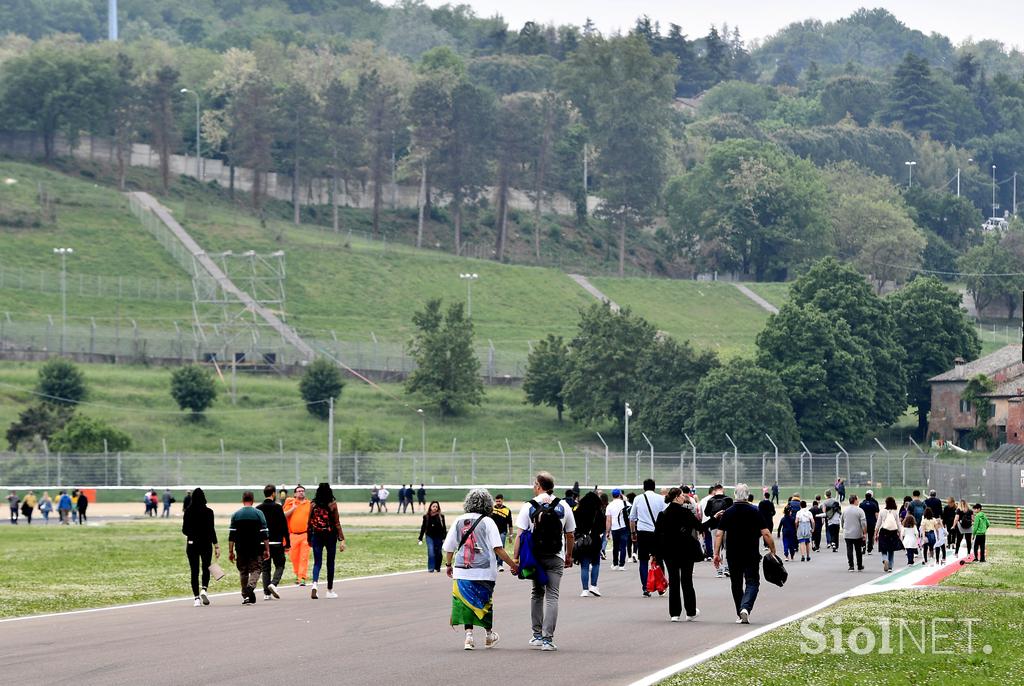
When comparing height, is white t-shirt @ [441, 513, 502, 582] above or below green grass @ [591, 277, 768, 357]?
below

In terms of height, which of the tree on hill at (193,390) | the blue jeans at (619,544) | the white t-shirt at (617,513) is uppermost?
the tree on hill at (193,390)

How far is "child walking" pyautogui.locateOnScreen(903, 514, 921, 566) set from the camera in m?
37.3

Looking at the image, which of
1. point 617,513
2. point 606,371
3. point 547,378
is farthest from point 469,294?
point 617,513

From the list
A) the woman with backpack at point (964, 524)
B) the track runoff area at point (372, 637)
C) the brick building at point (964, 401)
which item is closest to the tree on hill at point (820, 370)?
the brick building at point (964, 401)

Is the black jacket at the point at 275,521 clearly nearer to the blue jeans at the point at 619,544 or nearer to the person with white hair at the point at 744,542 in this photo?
the person with white hair at the point at 744,542

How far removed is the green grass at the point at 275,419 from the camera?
8844cm

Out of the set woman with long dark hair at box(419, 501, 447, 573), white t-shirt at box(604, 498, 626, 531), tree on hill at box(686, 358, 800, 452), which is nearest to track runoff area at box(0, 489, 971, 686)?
woman with long dark hair at box(419, 501, 447, 573)

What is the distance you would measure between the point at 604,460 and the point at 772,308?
65.7 meters

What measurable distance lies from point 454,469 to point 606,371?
2431cm

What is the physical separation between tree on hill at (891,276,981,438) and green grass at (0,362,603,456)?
20920 millimetres

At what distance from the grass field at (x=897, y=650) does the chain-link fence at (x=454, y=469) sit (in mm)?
48341

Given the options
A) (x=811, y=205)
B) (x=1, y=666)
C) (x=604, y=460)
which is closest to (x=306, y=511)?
Result: (x=1, y=666)

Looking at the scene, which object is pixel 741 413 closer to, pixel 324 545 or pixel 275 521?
pixel 275 521

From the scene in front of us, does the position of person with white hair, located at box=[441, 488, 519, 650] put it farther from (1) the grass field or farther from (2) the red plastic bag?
(2) the red plastic bag
